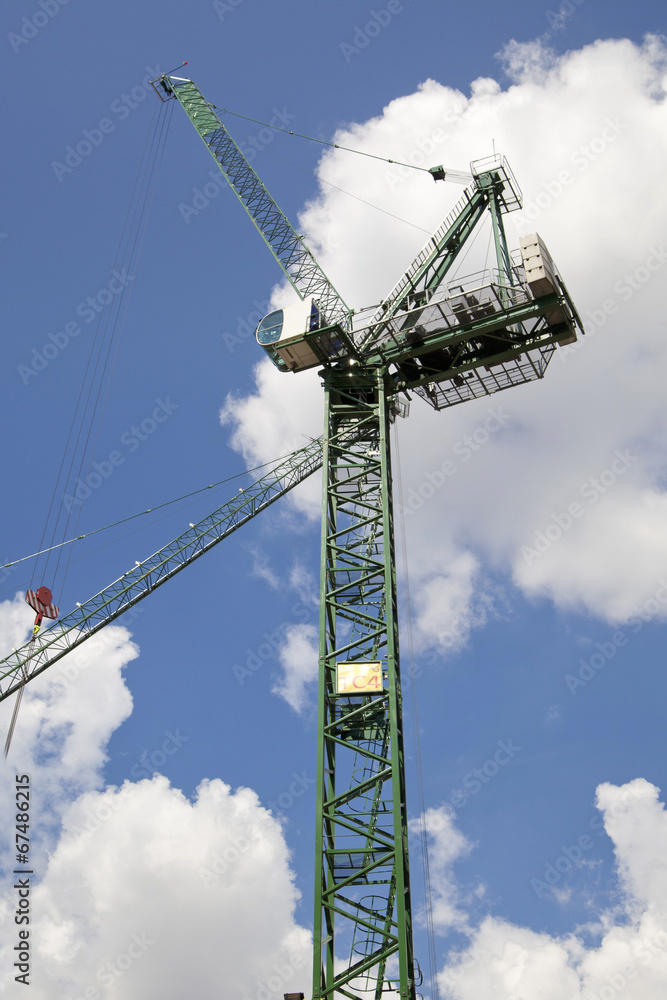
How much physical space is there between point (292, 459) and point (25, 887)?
23797 mm

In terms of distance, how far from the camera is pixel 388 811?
107 ft

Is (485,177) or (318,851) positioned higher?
(485,177)

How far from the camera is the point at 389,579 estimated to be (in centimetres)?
3662

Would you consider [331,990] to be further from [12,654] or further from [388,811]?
[12,654]

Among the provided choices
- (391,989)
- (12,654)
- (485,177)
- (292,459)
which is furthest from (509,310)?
(12,654)

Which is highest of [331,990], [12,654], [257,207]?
[257,207]

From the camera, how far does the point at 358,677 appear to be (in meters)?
34.7

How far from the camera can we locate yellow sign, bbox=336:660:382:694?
113 feet

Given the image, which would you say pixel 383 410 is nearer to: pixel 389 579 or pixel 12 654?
pixel 389 579

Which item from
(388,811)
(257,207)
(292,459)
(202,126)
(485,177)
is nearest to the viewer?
(388,811)

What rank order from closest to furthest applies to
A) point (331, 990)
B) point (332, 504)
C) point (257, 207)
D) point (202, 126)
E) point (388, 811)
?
point (331, 990) < point (388, 811) < point (332, 504) < point (257, 207) < point (202, 126)

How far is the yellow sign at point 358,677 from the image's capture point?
34438 mm

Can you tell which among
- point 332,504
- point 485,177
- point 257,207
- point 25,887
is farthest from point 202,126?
point 25,887

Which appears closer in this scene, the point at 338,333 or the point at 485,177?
the point at 338,333
